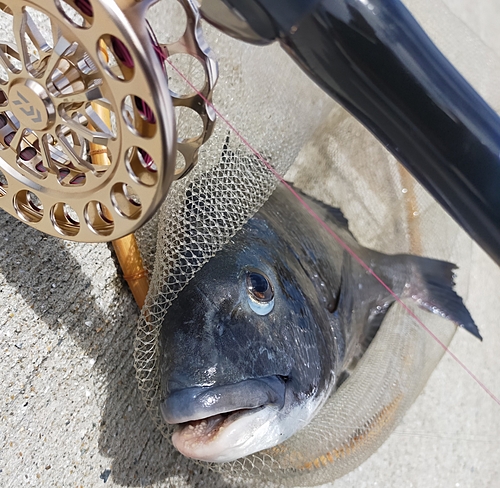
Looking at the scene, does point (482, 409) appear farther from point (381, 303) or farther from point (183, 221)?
point (183, 221)

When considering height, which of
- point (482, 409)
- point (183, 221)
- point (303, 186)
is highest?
point (183, 221)

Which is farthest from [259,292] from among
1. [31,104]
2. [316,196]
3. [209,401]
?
[316,196]

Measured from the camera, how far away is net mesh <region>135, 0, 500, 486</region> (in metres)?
0.78

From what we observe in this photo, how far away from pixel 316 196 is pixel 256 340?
64 cm

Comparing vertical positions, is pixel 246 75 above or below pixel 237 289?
above

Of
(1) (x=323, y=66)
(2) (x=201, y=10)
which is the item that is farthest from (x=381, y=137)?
(2) (x=201, y=10)

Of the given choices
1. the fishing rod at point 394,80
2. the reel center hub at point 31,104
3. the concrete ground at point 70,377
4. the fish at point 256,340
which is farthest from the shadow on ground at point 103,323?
the fishing rod at point 394,80

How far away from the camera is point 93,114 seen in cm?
54

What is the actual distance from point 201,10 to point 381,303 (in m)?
0.98

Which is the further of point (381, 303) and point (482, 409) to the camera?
point (482, 409)

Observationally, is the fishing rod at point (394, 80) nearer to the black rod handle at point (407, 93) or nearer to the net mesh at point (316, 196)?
the black rod handle at point (407, 93)

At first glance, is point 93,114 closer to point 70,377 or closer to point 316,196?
point 70,377

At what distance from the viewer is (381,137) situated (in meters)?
0.46

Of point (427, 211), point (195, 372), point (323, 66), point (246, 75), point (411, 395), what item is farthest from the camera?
point (427, 211)
